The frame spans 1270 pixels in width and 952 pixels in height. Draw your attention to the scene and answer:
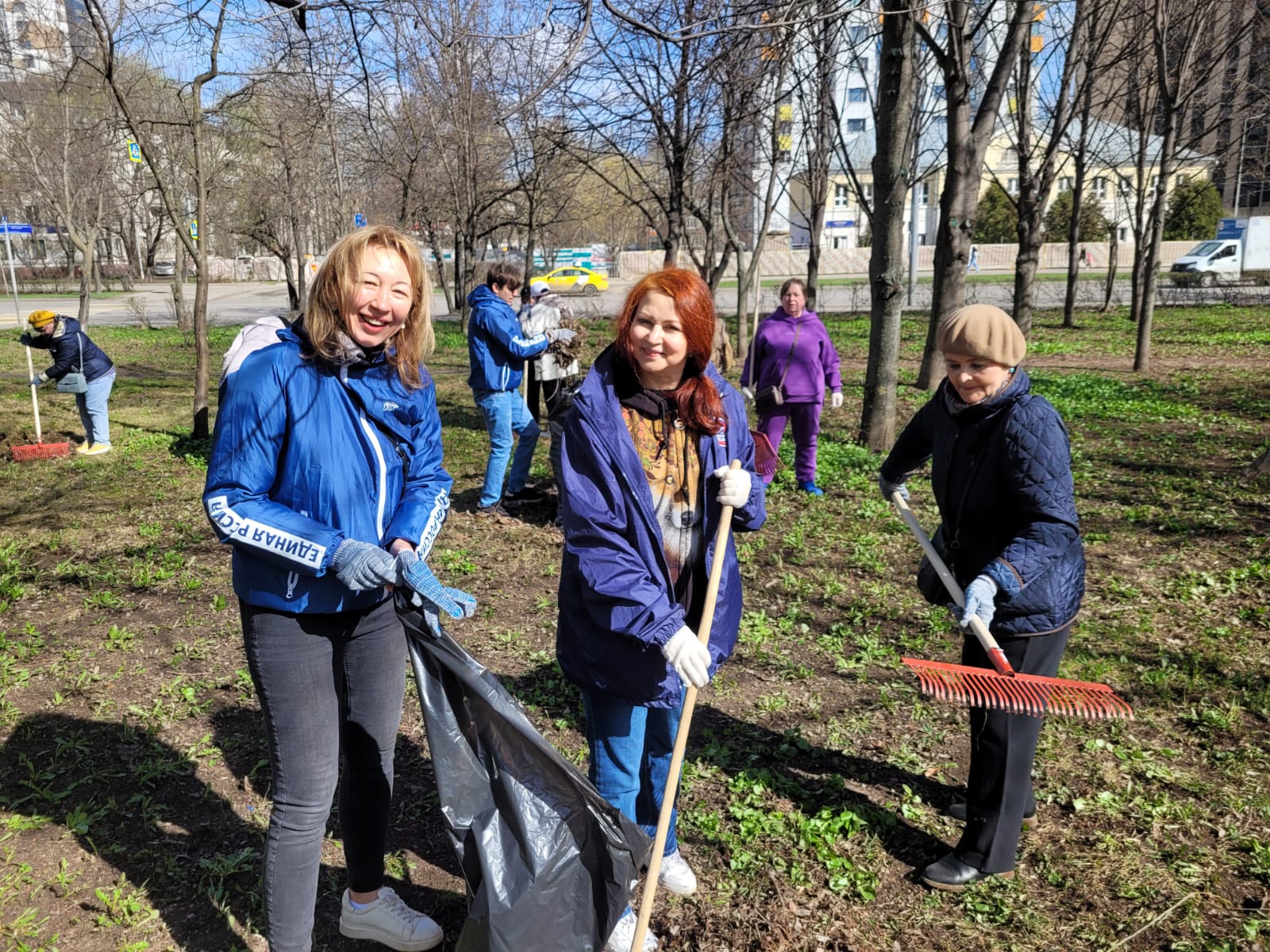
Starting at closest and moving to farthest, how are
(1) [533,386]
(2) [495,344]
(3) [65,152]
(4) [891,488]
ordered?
(4) [891,488], (2) [495,344], (1) [533,386], (3) [65,152]

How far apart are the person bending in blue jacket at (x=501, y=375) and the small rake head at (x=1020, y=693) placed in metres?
4.42

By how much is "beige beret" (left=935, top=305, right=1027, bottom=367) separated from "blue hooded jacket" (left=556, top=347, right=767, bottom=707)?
69cm

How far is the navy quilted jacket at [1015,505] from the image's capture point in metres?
2.44

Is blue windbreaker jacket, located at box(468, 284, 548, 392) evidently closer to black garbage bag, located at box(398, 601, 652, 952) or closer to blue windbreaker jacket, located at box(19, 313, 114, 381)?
black garbage bag, located at box(398, 601, 652, 952)

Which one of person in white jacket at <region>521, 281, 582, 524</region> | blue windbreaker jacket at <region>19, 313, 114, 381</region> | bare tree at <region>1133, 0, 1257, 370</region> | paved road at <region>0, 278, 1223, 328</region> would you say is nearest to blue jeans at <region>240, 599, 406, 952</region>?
person in white jacket at <region>521, 281, 582, 524</region>

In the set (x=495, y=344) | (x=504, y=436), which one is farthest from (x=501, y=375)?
(x=504, y=436)

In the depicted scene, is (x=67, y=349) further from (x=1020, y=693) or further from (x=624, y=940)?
(x=1020, y=693)

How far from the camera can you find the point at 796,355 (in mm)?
6891

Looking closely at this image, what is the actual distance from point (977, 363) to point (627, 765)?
1495 mm

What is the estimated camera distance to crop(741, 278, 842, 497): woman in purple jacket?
6.90m

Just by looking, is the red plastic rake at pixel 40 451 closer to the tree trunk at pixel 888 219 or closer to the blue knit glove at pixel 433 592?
the tree trunk at pixel 888 219

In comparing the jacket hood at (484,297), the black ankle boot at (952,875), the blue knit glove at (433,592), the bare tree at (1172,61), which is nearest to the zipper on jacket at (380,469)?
the blue knit glove at (433,592)

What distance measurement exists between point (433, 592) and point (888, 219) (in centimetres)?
675

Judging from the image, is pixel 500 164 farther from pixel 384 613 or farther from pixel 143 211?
pixel 143 211
